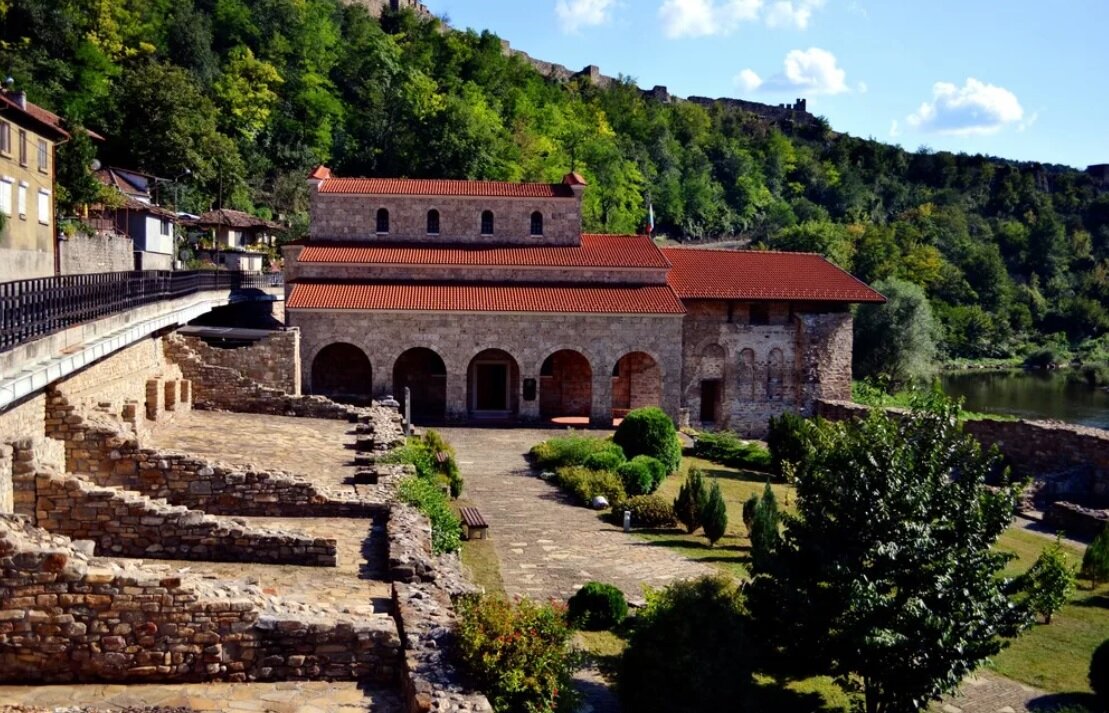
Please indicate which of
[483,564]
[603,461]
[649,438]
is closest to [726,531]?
[603,461]

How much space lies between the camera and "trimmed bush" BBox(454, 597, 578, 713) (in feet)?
31.0

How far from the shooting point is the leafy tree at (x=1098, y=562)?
18766 millimetres

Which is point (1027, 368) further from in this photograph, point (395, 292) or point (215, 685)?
point (215, 685)

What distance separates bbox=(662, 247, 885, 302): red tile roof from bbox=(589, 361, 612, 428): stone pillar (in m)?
4.79

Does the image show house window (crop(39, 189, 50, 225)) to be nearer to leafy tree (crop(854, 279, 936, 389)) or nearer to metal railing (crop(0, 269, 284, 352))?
metal railing (crop(0, 269, 284, 352))

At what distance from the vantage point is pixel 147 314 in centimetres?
1983

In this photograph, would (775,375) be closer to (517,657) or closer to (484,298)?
(484,298)

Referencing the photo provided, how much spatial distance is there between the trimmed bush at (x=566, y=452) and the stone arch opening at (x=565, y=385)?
28.2 feet

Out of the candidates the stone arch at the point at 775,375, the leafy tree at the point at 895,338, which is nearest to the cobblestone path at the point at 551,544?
the stone arch at the point at 775,375

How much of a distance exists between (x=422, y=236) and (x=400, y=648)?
89.3ft

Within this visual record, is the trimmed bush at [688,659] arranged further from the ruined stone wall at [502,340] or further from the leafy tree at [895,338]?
the leafy tree at [895,338]

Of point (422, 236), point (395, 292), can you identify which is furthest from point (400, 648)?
point (422, 236)

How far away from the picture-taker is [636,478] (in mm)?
23422

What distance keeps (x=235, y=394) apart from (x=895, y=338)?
38712mm
